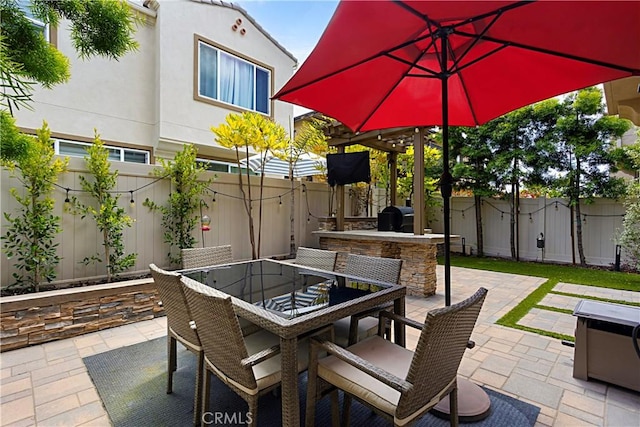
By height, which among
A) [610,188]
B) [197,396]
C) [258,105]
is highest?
[258,105]

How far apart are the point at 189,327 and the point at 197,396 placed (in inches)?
18.5

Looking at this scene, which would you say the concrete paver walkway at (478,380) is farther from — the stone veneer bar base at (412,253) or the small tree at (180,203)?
the small tree at (180,203)

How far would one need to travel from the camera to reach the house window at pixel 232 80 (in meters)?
7.43

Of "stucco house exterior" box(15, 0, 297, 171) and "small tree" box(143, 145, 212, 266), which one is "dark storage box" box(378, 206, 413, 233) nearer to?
"small tree" box(143, 145, 212, 266)

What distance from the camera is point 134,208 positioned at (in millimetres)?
4645

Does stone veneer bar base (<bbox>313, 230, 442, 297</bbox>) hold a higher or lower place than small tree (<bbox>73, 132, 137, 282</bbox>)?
lower

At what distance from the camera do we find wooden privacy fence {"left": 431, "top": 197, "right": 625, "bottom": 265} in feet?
25.5

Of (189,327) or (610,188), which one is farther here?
(610,188)

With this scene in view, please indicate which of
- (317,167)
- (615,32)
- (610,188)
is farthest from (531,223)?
(615,32)

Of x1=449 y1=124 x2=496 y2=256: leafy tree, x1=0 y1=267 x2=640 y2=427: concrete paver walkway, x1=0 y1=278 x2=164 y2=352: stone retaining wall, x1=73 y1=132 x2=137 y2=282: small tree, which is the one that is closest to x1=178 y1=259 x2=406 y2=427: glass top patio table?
x1=0 y1=267 x2=640 y2=427: concrete paver walkway

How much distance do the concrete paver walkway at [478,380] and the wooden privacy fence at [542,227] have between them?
5.93 m

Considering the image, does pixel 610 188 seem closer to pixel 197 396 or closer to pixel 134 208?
pixel 197 396

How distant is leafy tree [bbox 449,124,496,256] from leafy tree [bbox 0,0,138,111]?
861 centimetres

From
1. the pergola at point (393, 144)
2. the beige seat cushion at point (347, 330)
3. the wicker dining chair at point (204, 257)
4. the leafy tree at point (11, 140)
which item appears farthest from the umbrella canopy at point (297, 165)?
the leafy tree at point (11, 140)
